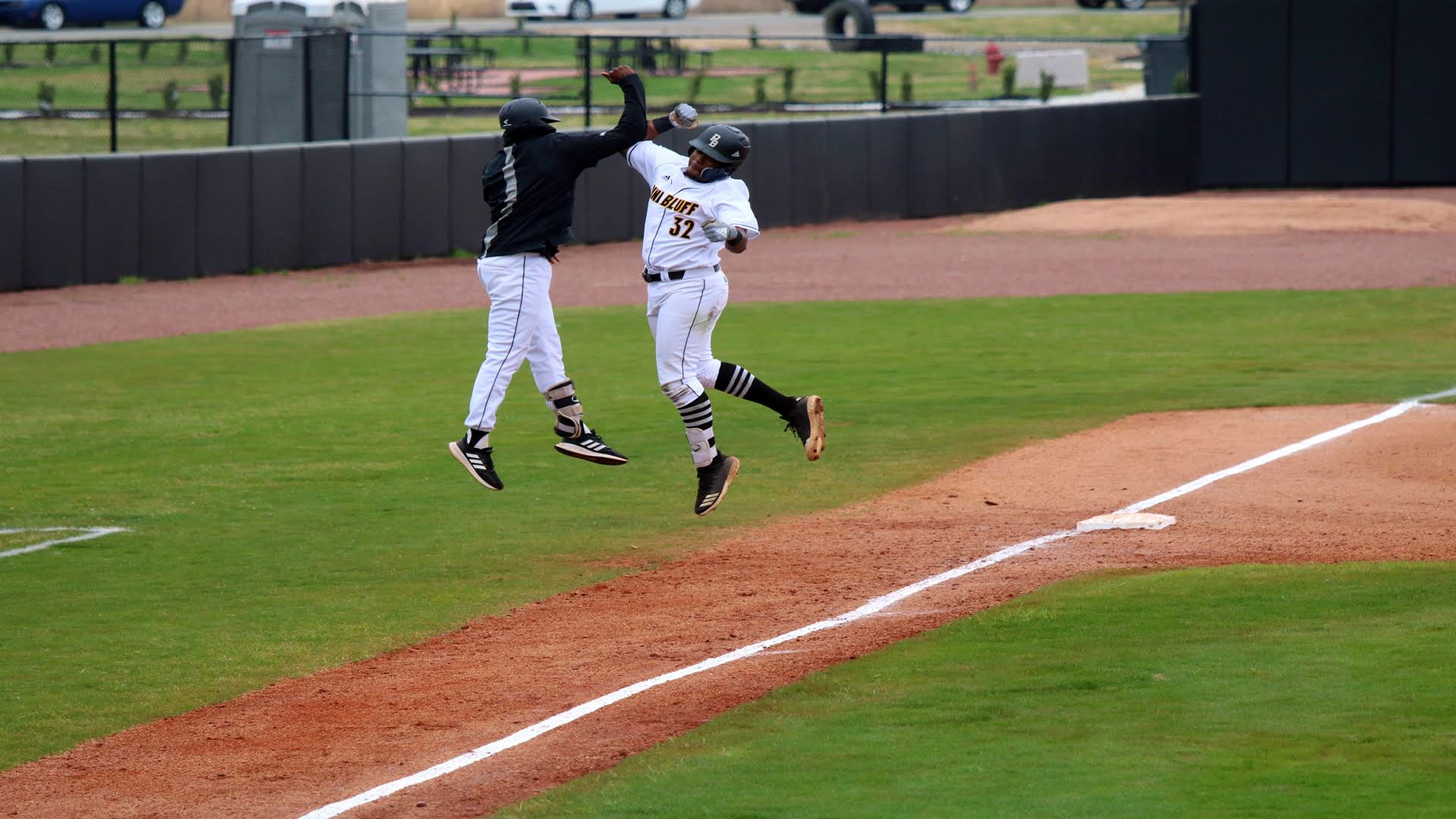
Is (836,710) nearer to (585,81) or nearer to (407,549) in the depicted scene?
(407,549)

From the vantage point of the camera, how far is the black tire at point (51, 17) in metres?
43.8

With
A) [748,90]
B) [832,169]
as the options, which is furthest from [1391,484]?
[748,90]

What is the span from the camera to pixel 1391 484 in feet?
35.8

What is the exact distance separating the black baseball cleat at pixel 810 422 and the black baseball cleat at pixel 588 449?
3.23 feet

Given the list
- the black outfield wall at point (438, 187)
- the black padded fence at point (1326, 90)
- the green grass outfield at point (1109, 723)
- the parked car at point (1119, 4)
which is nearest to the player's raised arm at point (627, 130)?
the green grass outfield at point (1109, 723)

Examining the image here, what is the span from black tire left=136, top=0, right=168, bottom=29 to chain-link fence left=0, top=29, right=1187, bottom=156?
9.09 metres

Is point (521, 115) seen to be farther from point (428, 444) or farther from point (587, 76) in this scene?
point (587, 76)

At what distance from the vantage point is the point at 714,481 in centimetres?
1007

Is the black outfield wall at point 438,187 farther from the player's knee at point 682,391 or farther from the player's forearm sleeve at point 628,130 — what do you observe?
the player's knee at point 682,391

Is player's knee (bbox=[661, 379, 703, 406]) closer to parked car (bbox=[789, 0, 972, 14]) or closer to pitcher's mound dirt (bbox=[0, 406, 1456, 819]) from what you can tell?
pitcher's mound dirt (bbox=[0, 406, 1456, 819])

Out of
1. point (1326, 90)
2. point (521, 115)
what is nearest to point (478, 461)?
point (521, 115)

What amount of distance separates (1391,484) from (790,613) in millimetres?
4442

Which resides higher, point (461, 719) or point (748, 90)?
point (748, 90)

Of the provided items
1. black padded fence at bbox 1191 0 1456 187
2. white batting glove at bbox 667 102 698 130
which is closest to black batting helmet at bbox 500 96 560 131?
Result: white batting glove at bbox 667 102 698 130
